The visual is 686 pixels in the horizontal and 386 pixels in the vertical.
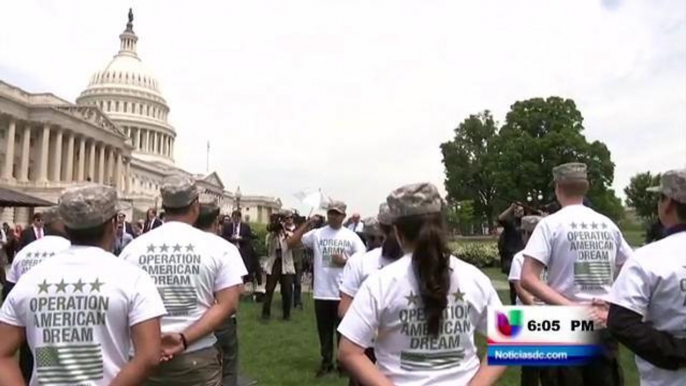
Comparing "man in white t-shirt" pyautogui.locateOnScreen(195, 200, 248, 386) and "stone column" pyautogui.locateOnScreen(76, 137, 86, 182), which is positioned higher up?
"stone column" pyautogui.locateOnScreen(76, 137, 86, 182)

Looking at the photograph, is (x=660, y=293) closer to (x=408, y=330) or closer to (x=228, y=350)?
(x=408, y=330)

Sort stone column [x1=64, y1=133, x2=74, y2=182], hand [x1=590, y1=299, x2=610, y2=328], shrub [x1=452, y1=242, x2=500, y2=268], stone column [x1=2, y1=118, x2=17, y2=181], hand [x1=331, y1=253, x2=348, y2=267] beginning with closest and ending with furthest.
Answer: hand [x1=590, y1=299, x2=610, y2=328] → hand [x1=331, y1=253, x2=348, y2=267] → shrub [x1=452, y1=242, x2=500, y2=268] → stone column [x1=2, y1=118, x2=17, y2=181] → stone column [x1=64, y1=133, x2=74, y2=182]

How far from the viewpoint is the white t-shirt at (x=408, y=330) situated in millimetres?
2910

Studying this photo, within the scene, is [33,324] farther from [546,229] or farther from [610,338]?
[546,229]

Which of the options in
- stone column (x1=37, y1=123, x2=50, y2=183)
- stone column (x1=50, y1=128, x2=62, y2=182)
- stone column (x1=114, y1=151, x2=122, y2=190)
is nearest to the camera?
stone column (x1=37, y1=123, x2=50, y2=183)

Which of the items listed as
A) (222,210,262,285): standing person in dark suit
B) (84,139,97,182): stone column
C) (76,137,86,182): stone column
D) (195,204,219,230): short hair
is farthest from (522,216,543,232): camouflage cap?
(84,139,97,182): stone column

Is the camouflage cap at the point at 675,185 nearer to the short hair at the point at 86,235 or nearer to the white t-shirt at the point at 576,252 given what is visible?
the white t-shirt at the point at 576,252

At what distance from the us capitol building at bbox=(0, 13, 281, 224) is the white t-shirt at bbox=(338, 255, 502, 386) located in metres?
38.3

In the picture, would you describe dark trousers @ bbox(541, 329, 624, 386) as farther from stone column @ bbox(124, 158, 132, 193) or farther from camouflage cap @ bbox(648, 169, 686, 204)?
stone column @ bbox(124, 158, 132, 193)

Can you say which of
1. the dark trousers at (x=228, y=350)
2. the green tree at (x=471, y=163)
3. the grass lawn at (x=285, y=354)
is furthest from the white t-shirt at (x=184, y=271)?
the green tree at (x=471, y=163)

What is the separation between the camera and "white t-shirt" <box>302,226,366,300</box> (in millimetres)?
8398

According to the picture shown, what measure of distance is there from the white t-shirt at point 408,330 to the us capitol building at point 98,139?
3834 cm

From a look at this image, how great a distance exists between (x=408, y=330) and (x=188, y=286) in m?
1.80

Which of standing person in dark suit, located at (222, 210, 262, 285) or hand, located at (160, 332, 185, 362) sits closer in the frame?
hand, located at (160, 332, 185, 362)
